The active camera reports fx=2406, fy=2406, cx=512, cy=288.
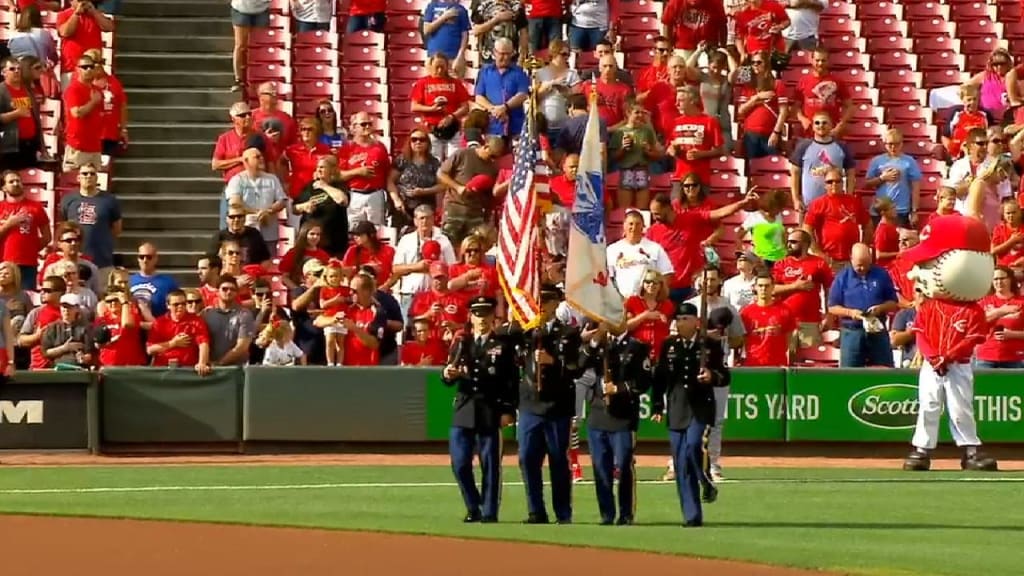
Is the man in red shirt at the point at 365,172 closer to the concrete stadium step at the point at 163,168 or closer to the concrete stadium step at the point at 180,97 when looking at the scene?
the concrete stadium step at the point at 163,168

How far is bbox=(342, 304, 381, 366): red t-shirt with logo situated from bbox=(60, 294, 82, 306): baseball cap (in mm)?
2682

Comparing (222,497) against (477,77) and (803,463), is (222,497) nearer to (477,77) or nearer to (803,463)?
(803,463)

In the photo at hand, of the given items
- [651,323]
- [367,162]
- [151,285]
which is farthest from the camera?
[367,162]

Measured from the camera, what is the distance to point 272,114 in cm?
2695

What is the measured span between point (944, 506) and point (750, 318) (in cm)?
569

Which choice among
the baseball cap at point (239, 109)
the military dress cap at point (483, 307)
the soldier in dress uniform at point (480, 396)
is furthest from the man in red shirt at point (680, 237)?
the soldier in dress uniform at point (480, 396)

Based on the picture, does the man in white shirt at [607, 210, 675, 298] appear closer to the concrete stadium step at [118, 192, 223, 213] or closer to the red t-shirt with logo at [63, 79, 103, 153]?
the concrete stadium step at [118, 192, 223, 213]

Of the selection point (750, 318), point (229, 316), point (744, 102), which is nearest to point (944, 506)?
point (750, 318)

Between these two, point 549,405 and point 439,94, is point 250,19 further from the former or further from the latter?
point 549,405

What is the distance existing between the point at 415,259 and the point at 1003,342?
6064 mm

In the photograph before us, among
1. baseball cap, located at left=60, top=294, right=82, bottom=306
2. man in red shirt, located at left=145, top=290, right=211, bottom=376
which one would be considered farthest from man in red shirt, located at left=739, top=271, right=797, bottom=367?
baseball cap, located at left=60, top=294, right=82, bottom=306

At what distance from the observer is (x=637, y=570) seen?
1451cm

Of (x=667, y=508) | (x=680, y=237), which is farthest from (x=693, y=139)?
(x=667, y=508)

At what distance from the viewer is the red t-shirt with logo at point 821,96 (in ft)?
92.6
